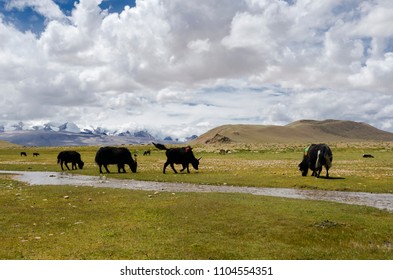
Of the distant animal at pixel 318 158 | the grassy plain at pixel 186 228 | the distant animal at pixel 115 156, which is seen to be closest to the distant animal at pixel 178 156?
the distant animal at pixel 115 156

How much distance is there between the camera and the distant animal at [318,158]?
33531 millimetres

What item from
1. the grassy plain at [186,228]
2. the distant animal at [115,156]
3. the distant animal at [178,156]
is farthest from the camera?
the distant animal at [115,156]

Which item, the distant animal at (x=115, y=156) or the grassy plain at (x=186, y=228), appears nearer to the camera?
the grassy plain at (x=186, y=228)

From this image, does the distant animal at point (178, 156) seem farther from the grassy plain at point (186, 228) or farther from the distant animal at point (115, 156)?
the grassy plain at point (186, 228)

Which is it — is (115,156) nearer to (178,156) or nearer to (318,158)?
(178,156)

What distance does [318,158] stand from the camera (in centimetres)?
3403

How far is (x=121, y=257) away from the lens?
10.9m

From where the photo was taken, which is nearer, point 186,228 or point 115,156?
point 186,228

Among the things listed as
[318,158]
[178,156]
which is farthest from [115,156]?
[318,158]

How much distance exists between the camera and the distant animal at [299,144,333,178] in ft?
110

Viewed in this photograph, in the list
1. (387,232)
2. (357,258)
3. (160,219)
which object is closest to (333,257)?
(357,258)

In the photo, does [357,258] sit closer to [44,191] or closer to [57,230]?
[57,230]
